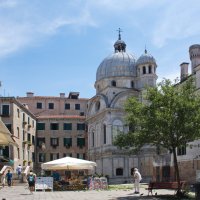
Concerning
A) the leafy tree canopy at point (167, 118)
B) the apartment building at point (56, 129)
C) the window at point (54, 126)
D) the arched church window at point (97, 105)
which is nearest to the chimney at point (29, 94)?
the apartment building at point (56, 129)

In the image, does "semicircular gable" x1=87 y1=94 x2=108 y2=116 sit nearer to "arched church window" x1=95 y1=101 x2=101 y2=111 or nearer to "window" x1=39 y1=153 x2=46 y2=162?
"arched church window" x1=95 y1=101 x2=101 y2=111

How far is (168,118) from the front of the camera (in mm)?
23172

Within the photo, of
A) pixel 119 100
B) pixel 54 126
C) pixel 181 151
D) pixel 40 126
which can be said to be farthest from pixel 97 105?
pixel 181 151

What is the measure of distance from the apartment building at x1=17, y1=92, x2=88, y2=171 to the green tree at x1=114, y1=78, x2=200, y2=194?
163 ft

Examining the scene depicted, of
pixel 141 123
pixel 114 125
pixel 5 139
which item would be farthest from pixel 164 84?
pixel 114 125

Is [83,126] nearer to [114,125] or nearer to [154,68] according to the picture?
[114,125]

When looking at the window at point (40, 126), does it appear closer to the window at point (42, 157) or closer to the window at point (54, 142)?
the window at point (54, 142)

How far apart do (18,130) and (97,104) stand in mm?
15755

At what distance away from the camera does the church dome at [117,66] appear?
72562mm

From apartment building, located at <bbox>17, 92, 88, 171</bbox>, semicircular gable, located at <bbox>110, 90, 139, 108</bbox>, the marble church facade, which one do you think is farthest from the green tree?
apartment building, located at <bbox>17, 92, 88, 171</bbox>

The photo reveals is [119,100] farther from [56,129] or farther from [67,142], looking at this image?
[56,129]

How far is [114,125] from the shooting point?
65.8 m

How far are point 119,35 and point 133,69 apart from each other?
32.1 ft

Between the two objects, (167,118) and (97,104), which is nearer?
(167,118)
